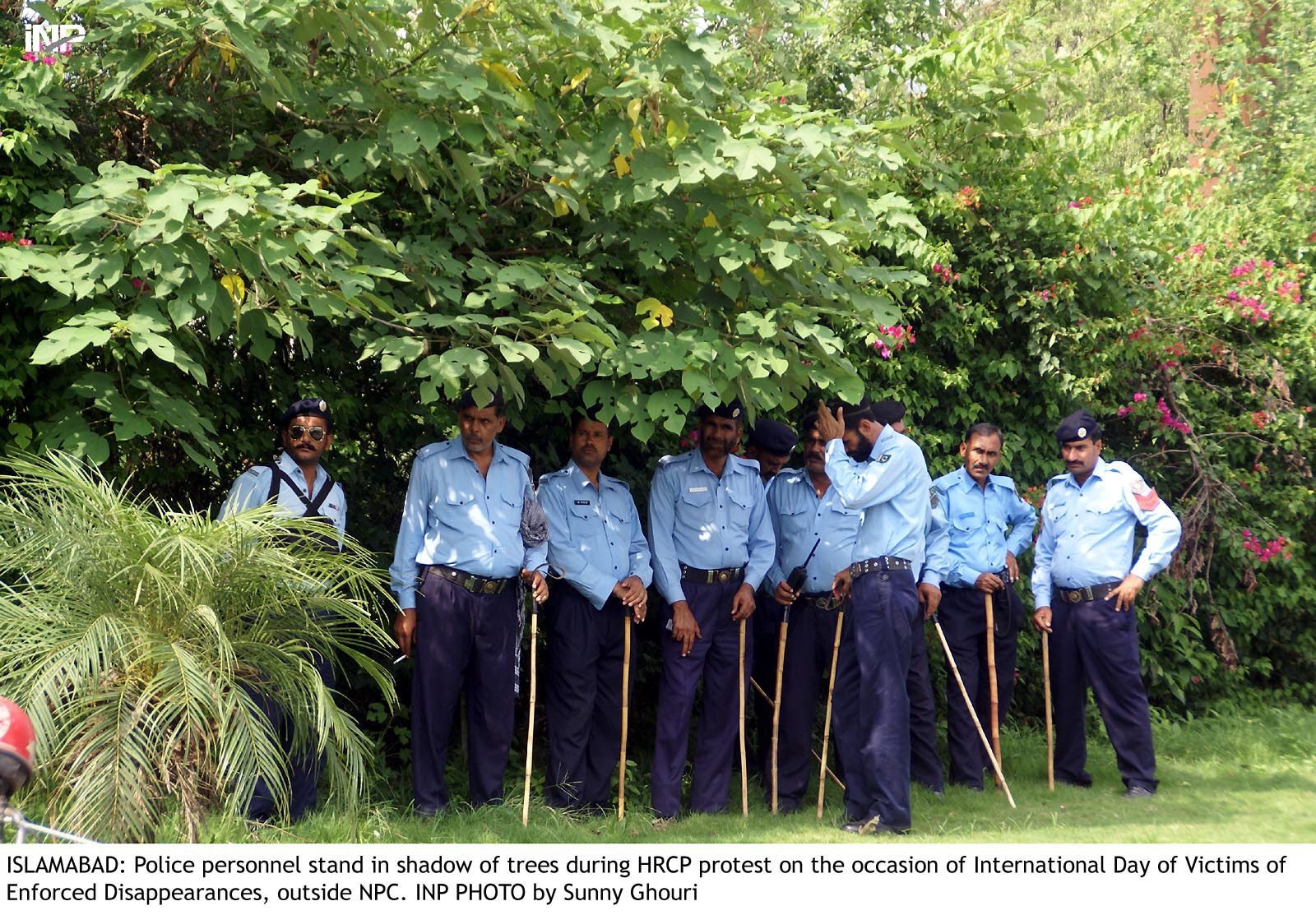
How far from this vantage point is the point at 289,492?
18.2ft

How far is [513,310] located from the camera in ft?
18.4

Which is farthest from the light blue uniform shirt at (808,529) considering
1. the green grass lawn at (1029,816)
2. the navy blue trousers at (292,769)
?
the navy blue trousers at (292,769)

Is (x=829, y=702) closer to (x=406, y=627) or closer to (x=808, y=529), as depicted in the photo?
(x=808, y=529)

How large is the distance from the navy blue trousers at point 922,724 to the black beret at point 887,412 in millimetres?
1341

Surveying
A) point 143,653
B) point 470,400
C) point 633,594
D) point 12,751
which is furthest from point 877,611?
point 12,751

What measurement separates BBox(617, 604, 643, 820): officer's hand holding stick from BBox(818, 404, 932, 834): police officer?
1044mm

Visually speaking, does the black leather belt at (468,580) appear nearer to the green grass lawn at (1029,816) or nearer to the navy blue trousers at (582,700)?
the navy blue trousers at (582,700)

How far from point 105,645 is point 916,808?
4.25 m

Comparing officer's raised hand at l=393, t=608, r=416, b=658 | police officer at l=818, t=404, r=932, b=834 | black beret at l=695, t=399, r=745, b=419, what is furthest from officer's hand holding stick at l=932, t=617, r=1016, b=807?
officer's raised hand at l=393, t=608, r=416, b=658

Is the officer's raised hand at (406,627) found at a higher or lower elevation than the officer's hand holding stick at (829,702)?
higher

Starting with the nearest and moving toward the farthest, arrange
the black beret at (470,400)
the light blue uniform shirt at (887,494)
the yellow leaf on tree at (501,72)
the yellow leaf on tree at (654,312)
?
the yellow leaf on tree at (501,72) < the yellow leaf on tree at (654,312) < the light blue uniform shirt at (887,494) < the black beret at (470,400)

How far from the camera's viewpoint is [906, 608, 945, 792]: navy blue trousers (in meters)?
7.04

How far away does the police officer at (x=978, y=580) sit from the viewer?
7.33 meters

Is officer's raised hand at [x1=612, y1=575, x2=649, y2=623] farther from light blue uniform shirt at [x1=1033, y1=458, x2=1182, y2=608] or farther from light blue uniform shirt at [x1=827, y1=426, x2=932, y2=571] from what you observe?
light blue uniform shirt at [x1=1033, y1=458, x2=1182, y2=608]
